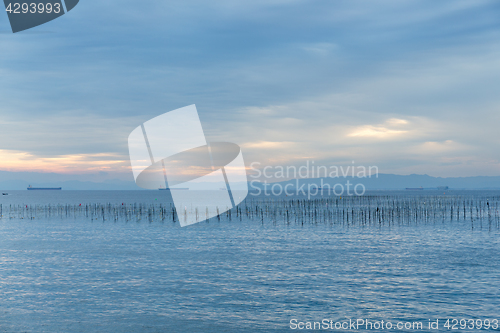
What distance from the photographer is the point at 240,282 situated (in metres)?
26.1

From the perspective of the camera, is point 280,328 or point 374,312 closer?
point 280,328

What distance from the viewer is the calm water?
19516 mm

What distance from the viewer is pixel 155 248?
137 ft

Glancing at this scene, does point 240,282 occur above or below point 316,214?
above

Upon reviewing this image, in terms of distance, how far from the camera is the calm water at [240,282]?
64.0 ft

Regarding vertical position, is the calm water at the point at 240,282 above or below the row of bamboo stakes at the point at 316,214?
above

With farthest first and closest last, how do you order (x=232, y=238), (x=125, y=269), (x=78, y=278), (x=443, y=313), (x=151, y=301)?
(x=232, y=238), (x=125, y=269), (x=78, y=278), (x=151, y=301), (x=443, y=313)

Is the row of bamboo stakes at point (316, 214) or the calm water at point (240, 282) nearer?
the calm water at point (240, 282)

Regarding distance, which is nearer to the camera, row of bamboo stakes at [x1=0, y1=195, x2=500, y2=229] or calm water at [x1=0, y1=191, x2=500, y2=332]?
calm water at [x1=0, y1=191, x2=500, y2=332]

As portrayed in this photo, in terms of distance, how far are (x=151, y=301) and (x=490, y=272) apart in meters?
23.4

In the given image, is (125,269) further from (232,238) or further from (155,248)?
(232,238)

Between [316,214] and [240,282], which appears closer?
[240,282]

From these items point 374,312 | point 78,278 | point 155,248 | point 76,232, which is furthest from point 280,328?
point 76,232

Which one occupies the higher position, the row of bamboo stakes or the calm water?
the calm water
